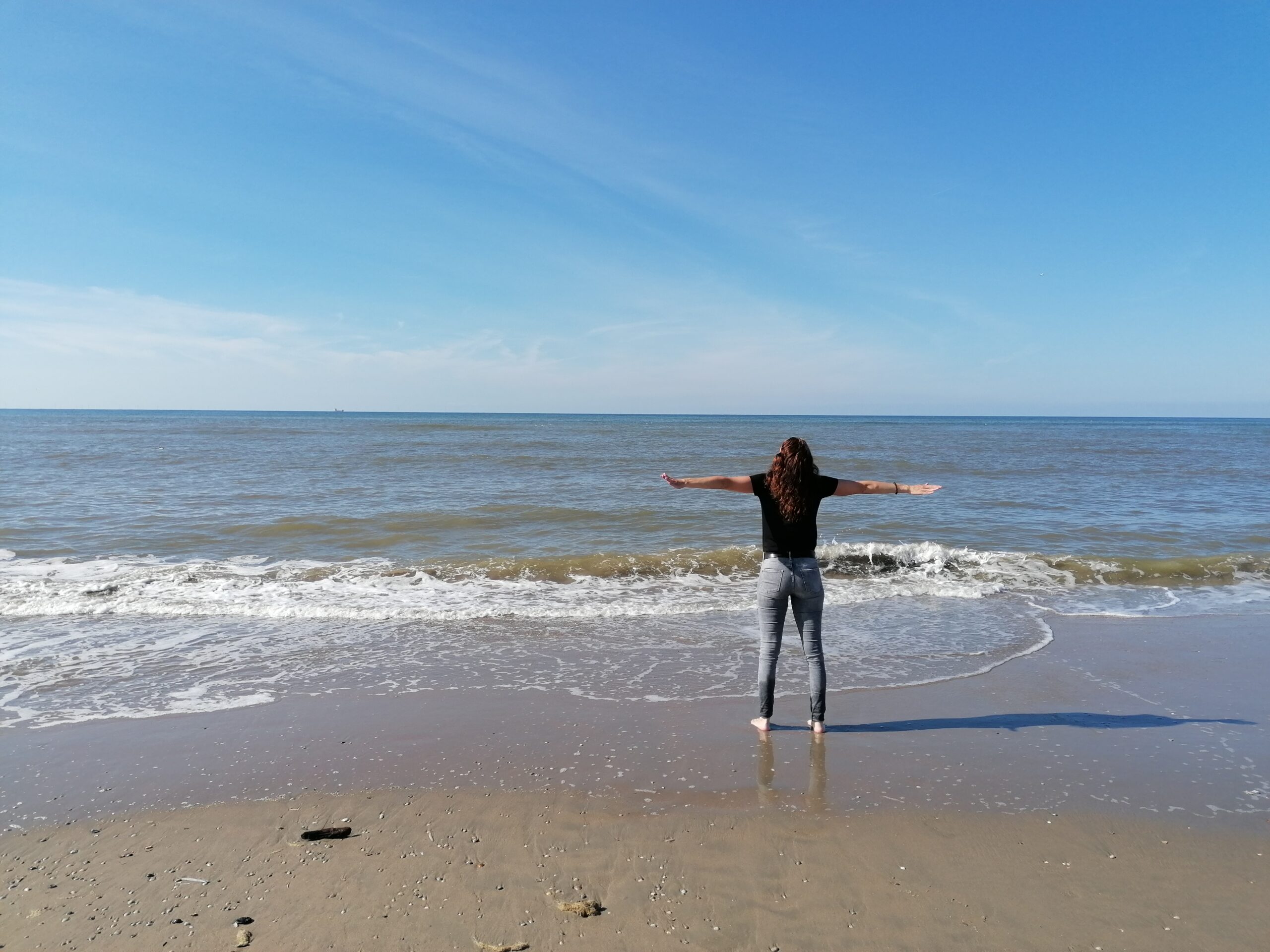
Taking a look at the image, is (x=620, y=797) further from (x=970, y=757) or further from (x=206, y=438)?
(x=206, y=438)

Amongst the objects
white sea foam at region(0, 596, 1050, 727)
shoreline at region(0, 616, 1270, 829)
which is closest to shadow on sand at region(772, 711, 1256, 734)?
shoreline at region(0, 616, 1270, 829)

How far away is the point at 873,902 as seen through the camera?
121 inches

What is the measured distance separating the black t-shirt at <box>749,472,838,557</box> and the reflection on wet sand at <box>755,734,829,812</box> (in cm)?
126

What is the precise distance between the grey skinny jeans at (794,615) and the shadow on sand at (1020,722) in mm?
325

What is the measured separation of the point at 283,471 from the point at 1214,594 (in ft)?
81.7

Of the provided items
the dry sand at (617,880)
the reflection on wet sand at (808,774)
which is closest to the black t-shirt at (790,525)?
the reflection on wet sand at (808,774)

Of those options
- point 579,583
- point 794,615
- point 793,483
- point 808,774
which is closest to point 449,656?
point 794,615

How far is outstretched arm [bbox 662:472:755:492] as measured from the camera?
446 centimetres

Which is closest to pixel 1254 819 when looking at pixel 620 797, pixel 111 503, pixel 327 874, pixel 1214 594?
pixel 620 797

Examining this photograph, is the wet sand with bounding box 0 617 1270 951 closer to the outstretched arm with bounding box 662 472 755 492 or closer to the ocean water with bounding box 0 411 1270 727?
the ocean water with bounding box 0 411 1270 727

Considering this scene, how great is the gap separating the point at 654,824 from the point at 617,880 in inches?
20.4

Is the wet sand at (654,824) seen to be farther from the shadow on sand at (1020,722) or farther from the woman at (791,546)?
the woman at (791,546)

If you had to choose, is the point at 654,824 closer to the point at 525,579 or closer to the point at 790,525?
the point at 790,525

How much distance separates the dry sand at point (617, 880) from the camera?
2889 mm
